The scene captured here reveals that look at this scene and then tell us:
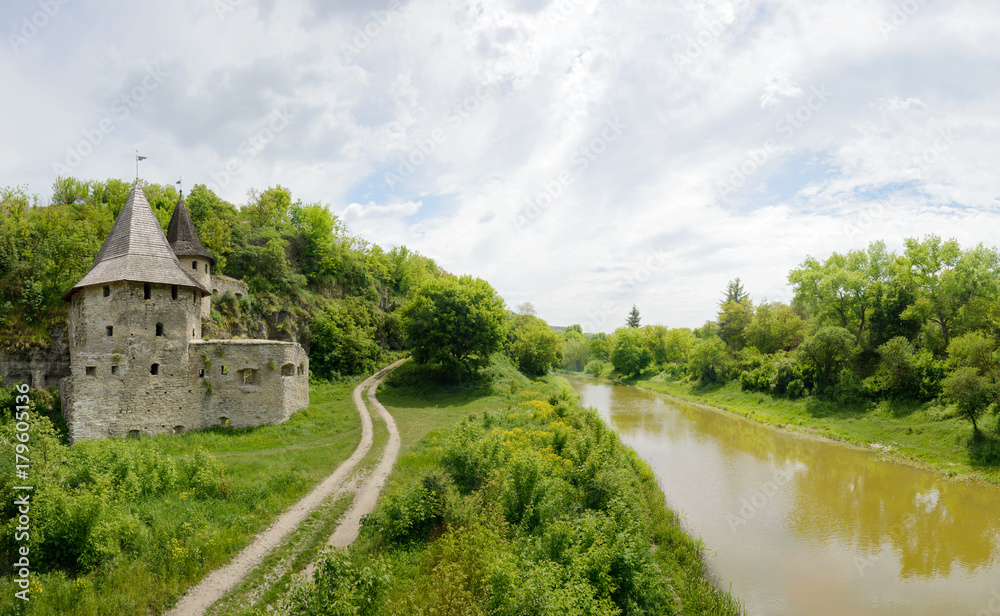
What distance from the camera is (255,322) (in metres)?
32.7

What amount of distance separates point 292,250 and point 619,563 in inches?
1588

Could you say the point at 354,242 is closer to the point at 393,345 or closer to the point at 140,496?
the point at 393,345

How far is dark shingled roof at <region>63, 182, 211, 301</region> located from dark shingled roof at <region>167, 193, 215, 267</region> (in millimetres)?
4057

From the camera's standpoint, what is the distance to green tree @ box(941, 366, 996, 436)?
2089cm

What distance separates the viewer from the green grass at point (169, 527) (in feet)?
29.8

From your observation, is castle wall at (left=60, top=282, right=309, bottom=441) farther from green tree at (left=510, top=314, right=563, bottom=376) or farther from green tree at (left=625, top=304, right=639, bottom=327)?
green tree at (left=625, top=304, right=639, bottom=327)

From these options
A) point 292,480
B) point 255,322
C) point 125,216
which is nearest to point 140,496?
point 292,480

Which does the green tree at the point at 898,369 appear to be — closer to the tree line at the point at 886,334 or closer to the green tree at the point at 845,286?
the tree line at the point at 886,334

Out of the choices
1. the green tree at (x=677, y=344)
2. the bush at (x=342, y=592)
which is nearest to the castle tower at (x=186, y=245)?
the bush at (x=342, y=592)

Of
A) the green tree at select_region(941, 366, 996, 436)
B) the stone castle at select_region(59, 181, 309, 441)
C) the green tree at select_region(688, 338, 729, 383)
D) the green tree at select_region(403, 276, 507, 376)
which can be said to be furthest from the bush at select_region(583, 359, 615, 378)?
the stone castle at select_region(59, 181, 309, 441)

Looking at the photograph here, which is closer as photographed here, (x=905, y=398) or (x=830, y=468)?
(x=830, y=468)

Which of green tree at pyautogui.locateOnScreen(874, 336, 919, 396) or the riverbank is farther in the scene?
green tree at pyautogui.locateOnScreen(874, 336, 919, 396)

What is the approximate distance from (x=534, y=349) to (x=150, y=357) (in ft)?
125

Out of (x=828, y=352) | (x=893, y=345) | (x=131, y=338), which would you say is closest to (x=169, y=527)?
(x=131, y=338)
